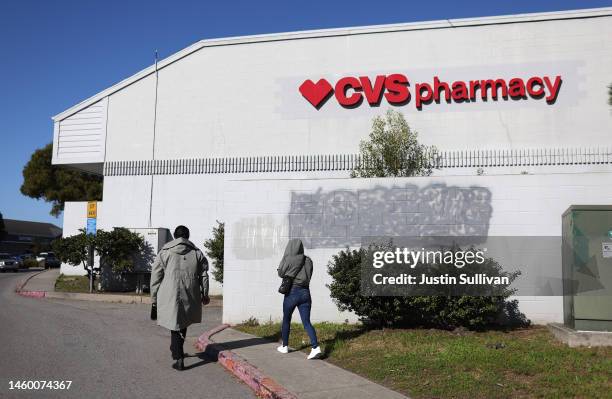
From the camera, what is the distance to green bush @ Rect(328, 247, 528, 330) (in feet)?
30.8

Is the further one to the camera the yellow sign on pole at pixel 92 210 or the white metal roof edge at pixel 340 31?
the yellow sign on pole at pixel 92 210

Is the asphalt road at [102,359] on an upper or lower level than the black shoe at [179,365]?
lower

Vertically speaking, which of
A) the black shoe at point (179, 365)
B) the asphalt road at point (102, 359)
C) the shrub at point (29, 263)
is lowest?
the shrub at point (29, 263)

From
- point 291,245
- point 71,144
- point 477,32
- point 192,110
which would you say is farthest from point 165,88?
point 291,245

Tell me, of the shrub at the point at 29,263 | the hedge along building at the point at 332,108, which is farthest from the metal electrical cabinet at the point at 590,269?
the shrub at the point at 29,263

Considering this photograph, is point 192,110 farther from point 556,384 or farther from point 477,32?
point 556,384

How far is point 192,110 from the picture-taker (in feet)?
67.1

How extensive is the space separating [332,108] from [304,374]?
13.4 metres

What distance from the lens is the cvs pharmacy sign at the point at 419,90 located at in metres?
18.2

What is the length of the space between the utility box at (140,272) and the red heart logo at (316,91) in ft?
22.7

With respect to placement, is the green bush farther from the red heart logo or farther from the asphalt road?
the red heart logo

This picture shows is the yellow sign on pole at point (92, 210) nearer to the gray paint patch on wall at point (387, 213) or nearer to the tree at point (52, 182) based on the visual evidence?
the gray paint patch on wall at point (387, 213)

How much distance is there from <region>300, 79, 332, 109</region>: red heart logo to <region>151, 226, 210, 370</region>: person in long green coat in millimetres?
12143

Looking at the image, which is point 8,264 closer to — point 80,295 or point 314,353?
point 80,295
